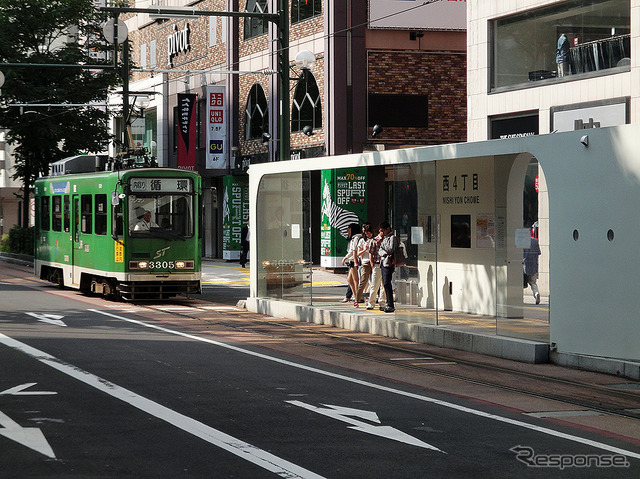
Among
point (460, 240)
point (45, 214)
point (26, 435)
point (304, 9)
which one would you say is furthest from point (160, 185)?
point (26, 435)

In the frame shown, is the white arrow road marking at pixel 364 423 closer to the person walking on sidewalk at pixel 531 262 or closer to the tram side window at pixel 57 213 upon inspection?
the person walking on sidewalk at pixel 531 262

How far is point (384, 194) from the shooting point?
34.9m

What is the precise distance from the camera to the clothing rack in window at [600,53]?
73.2 feet

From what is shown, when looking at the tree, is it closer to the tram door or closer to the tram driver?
the tram door

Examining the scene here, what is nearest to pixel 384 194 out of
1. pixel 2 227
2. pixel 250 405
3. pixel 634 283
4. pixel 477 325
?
pixel 477 325

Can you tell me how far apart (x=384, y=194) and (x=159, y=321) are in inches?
629

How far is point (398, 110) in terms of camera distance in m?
35.9

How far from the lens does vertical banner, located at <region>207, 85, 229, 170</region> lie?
4416cm

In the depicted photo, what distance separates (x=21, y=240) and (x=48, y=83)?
7373mm

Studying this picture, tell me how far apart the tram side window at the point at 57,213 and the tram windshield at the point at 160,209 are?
5.05m

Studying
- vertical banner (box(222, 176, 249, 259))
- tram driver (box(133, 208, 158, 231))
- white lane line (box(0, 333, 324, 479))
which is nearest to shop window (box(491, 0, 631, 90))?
tram driver (box(133, 208, 158, 231))

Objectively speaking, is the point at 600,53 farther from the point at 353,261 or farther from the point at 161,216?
the point at 161,216

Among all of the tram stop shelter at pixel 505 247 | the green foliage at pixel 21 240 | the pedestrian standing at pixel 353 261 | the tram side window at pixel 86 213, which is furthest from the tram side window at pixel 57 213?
the green foliage at pixel 21 240

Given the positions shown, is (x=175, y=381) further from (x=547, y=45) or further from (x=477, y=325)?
(x=547, y=45)
